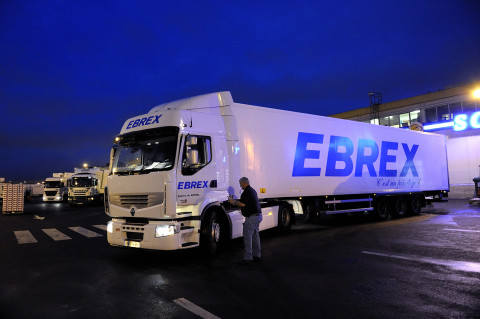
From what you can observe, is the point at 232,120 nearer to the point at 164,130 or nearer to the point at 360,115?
the point at 164,130

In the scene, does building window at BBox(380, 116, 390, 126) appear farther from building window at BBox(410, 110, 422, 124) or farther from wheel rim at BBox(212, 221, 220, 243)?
wheel rim at BBox(212, 221, 220, 243)

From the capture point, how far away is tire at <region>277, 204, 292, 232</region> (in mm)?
10709

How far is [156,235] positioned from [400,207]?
12.3 m

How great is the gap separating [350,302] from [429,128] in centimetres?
2845

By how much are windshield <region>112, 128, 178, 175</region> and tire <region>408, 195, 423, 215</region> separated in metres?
12.7

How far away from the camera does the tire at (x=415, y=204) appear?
15.6m

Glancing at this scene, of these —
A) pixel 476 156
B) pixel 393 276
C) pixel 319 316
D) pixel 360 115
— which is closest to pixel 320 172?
pixel 393 276

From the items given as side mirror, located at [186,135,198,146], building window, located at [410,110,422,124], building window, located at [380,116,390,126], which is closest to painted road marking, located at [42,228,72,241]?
side mirror, located at [186,135,198,146]

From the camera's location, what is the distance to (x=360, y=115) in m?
39.8

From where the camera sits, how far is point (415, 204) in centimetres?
1580

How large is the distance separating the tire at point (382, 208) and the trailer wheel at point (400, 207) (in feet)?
1.40

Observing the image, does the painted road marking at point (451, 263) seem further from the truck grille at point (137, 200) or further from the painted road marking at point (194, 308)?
the truck grille at point (137, 200)

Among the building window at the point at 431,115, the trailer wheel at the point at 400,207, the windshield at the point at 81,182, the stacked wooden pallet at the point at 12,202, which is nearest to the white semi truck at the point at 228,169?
the trailer wheel at the point at 400,207

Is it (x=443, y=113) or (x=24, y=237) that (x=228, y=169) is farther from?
(x=443, y=113)
